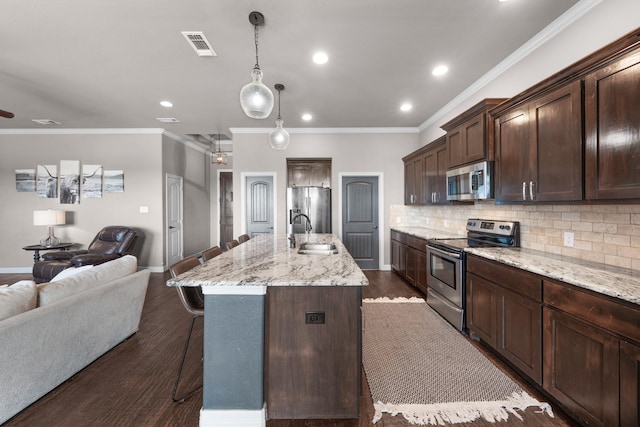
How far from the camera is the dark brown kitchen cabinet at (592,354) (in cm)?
134

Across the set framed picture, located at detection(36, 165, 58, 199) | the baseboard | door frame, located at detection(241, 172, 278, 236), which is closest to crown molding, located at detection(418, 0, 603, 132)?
door frame, located at detection(241, 172, 278, 236)

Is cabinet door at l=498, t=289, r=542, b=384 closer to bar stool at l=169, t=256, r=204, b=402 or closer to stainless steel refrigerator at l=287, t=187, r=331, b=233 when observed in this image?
bar stool at l=169, t=256, r=204, b=402

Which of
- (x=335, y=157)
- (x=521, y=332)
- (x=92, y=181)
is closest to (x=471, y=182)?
(x=521, y=332)

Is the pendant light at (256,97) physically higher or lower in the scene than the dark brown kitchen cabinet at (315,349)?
higher

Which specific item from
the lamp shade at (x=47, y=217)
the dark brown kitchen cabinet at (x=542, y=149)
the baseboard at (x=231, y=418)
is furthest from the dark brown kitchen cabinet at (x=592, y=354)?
the lamp shade at (x=47, y=217)

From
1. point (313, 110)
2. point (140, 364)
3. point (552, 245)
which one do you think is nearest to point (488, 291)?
point (552, 245)

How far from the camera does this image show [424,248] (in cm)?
393

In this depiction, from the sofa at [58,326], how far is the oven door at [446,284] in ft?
10.6

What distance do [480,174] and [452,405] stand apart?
84.1 inches

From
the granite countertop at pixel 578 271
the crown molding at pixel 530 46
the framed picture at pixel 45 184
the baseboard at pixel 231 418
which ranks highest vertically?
the crown molding at pixel 530 46

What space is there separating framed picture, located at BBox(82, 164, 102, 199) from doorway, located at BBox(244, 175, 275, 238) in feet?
9.83

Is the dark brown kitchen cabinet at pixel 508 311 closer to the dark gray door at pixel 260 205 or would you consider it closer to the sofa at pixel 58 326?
the sofa at pixel 58 326

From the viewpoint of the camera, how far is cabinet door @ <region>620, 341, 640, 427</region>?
130cm

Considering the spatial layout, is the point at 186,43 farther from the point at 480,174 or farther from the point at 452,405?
the point at 452,405
